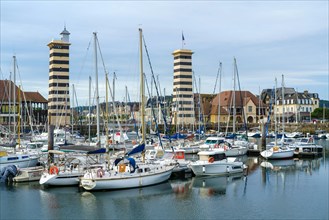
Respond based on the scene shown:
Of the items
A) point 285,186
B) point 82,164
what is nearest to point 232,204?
point 285,186

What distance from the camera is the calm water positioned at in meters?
29.2

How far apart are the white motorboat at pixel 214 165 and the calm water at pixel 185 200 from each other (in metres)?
1.00

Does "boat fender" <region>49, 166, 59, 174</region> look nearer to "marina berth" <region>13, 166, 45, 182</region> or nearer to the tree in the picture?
"marina berth" <region>13, 166, 45, 182</region>

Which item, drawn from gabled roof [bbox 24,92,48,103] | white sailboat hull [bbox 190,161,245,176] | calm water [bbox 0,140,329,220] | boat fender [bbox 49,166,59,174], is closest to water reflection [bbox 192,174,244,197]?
calm water [bbox 0,140,329,220]

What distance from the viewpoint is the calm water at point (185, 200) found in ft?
95.8

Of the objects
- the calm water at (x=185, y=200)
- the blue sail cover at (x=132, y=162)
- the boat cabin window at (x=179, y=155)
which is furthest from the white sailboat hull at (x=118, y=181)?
the boat cabin window at (x=179, y=155)

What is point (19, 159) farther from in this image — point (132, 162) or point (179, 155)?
point (179, 155)

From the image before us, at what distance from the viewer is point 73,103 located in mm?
80625

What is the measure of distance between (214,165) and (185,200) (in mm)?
10123

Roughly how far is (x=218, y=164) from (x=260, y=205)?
11.7 meters

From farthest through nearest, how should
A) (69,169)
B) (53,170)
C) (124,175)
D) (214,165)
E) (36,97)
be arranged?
(36,97) → (214,165) → (69,169) → (53,170) → (124,175)

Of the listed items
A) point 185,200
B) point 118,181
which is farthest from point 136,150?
point 185,200

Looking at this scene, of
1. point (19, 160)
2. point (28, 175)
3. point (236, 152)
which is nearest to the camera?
point (28, 175)

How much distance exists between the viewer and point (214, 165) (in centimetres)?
4294
